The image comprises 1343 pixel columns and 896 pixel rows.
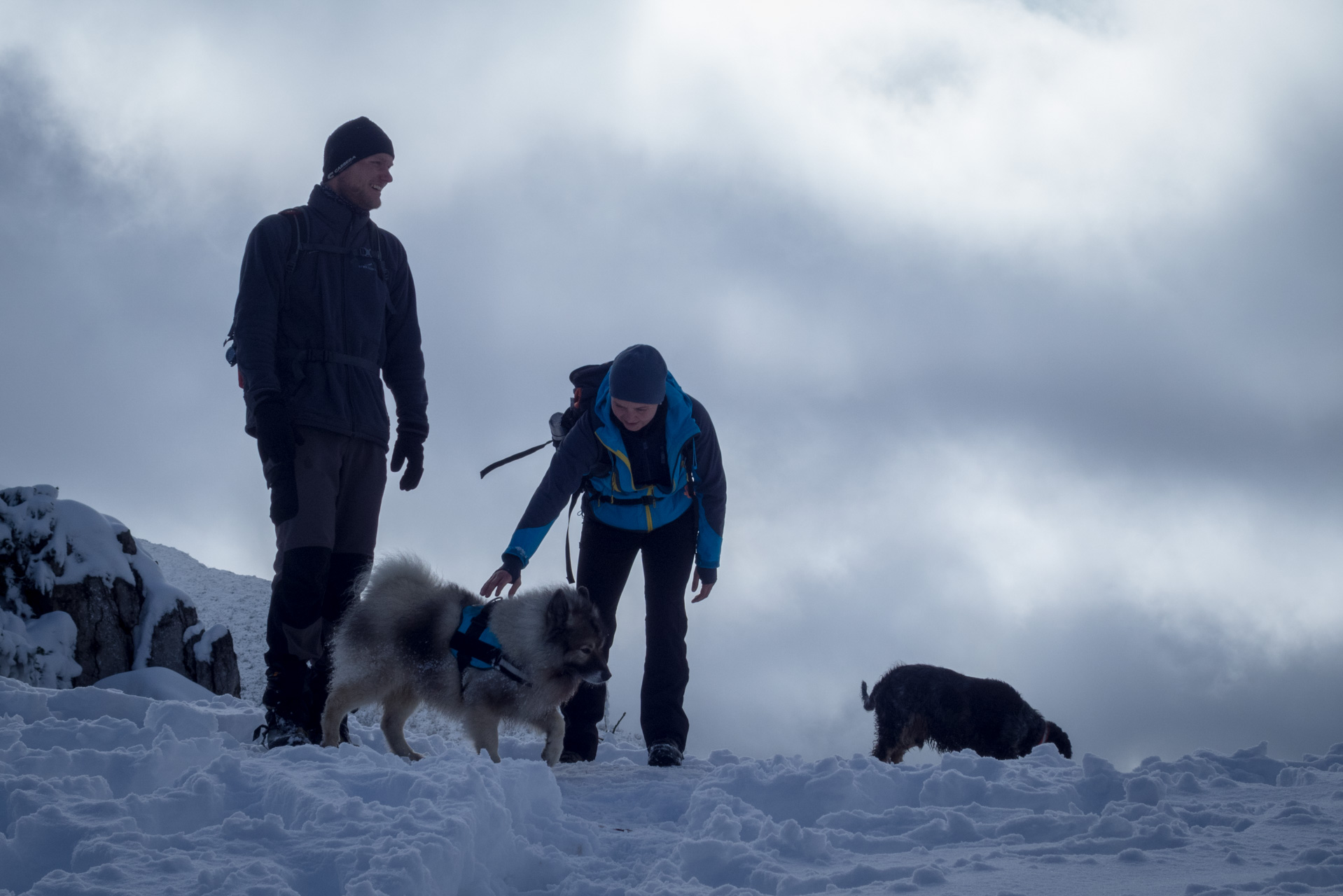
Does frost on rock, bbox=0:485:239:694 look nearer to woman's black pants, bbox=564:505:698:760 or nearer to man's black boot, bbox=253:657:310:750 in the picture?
man's black boot, bbox=253:657:310:750

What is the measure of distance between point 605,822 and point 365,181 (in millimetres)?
3853

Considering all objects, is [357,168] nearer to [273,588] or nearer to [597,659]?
[273,588]

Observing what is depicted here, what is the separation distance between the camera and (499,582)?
17.8 ft

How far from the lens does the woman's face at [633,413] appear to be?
557 centimetres

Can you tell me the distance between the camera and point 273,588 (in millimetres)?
4984

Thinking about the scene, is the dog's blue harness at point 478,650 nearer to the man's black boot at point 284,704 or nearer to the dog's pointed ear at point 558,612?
the dog's pointed ear at point 558,612

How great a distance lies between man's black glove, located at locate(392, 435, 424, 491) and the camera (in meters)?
5.80

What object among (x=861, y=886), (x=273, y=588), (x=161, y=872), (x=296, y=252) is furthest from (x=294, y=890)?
(x=296, y=252)

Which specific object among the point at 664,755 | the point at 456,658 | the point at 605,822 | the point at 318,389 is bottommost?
the point at 605,822

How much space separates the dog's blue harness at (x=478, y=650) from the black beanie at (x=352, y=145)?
2874 mm

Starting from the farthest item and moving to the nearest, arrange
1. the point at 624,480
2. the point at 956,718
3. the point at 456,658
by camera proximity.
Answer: the point at 956,718 < the point at 624,480 < the point at 456,658

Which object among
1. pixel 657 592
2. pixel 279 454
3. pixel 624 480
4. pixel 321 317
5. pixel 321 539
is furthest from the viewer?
pixel 657 592

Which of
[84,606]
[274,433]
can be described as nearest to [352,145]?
[274,433]

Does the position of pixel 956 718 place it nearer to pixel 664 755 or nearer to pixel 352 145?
pixel 664 755
